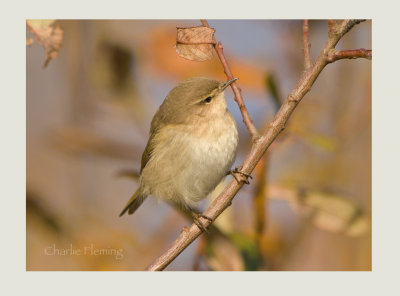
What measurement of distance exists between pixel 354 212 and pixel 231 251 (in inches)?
20.2

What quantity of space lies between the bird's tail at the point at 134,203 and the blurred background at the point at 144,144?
3.2 inches

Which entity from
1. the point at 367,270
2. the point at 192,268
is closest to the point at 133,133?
the point at 192,268

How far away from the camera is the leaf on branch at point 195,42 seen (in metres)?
1.41

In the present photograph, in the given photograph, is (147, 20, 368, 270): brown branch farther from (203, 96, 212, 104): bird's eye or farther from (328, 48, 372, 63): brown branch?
(203, 96, 212, 104): bird's eye

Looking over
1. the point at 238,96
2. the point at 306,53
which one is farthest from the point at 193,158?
the point at 306,53

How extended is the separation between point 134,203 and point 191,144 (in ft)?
1.63

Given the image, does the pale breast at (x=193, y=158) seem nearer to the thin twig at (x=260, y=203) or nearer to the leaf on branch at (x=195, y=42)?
the thin twig at (x=260, y=203)

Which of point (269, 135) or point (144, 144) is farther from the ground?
point (269, 135)

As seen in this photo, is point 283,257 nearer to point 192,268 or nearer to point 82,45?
point 192,268

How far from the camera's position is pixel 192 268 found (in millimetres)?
1905

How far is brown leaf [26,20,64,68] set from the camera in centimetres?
148

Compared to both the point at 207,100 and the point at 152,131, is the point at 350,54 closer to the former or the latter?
the point at 207,100

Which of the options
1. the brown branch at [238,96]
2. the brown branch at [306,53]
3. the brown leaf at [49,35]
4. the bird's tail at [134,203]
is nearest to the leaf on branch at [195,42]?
the brown branch at [238,96]

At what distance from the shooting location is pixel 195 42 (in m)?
1.42
